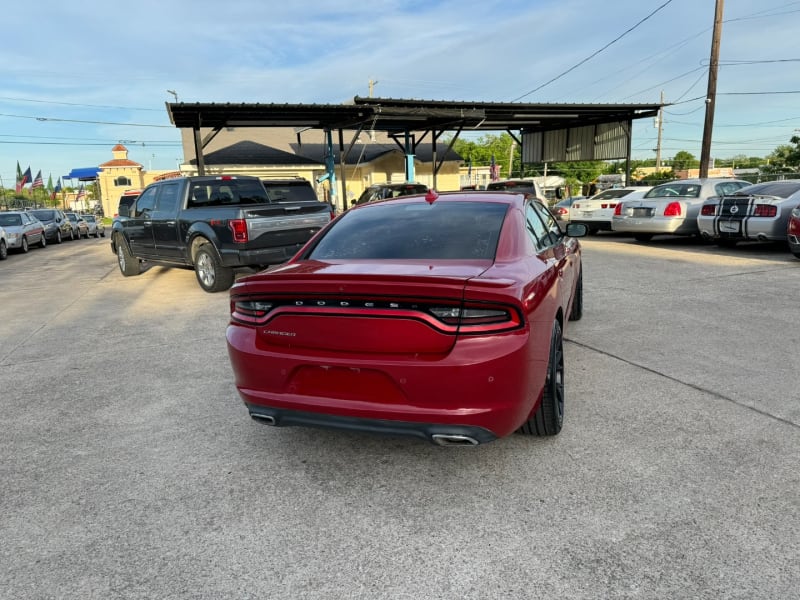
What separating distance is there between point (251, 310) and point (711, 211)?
39.5 feet

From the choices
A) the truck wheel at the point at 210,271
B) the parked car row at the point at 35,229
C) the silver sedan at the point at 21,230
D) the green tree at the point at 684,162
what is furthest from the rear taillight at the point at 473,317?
the green tree at the point at 684,162

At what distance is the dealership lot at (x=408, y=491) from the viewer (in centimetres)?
235

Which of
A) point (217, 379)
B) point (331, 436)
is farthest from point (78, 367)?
point (331, 436)

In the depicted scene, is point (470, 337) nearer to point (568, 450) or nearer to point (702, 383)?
point (568, 450)

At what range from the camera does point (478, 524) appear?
8.83 ft

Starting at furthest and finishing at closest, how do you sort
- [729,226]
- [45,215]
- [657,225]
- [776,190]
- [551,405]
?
[45,215], [657,225], [729,226], [776,190], [551,405]

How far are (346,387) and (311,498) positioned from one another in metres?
0.63

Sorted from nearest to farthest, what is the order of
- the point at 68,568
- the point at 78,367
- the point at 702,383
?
the point at 68,568
the point at 702,383
the point at 78,367

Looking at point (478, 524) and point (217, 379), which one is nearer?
point (478, 524)

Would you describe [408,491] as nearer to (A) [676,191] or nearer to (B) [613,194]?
(A) [676,191]

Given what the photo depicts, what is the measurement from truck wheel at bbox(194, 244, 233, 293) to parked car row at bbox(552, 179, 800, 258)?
20.6 ft

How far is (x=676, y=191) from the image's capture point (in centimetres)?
1423

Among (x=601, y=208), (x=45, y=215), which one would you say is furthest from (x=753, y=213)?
(x=45, y=215)

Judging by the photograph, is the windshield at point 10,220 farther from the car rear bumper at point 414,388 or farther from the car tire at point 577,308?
the car rear bumper at point 414,388
